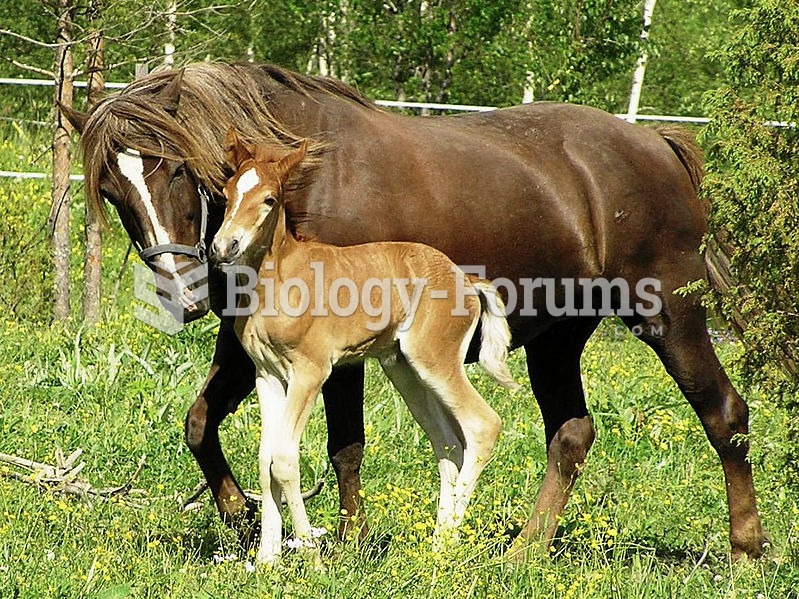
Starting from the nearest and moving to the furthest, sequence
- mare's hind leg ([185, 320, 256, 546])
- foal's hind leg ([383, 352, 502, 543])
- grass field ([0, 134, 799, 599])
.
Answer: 1. grass field ([0, 134, 799, 599])
2. foal's hind leg ([383, 352, 502, 543])
3. mare's hind leg ([185, 320, 256, 546])

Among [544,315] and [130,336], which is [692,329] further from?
[130,336]

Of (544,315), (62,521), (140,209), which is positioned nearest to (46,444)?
(62,521)

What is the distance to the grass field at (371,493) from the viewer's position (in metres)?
3.80

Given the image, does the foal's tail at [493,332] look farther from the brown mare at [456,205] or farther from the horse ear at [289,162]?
the horse ear at [289,162]

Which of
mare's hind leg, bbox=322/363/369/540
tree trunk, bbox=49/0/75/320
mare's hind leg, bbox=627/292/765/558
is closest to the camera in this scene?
mare's hind leg, bbox=322/363/369/540

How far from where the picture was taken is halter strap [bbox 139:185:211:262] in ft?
12.7

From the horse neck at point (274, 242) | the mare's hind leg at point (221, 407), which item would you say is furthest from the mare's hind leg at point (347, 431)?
the horse neck at point (274, 242)

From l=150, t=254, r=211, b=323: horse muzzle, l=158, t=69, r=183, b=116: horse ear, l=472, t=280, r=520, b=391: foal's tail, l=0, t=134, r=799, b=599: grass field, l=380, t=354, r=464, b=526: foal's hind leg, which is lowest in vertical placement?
l=0, t=134, r=799, b=599: grass field

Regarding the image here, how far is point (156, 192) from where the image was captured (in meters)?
3.95

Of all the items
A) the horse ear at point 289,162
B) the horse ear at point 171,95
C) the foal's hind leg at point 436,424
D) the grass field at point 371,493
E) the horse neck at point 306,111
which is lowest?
the grass field at point 371,493

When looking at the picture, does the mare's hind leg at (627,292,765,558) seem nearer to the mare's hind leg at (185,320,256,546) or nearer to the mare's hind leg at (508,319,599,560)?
the mare's hind leg at (508,319,599,560)

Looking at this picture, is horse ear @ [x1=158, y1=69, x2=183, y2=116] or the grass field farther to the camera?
horse ear @ [x1=158, y1=69, x2=183, y2=116]

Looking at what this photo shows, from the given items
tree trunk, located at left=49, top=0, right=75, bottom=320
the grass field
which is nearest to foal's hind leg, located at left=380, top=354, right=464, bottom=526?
the grass field

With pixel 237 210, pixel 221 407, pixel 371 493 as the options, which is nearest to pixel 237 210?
pixel 237 210
